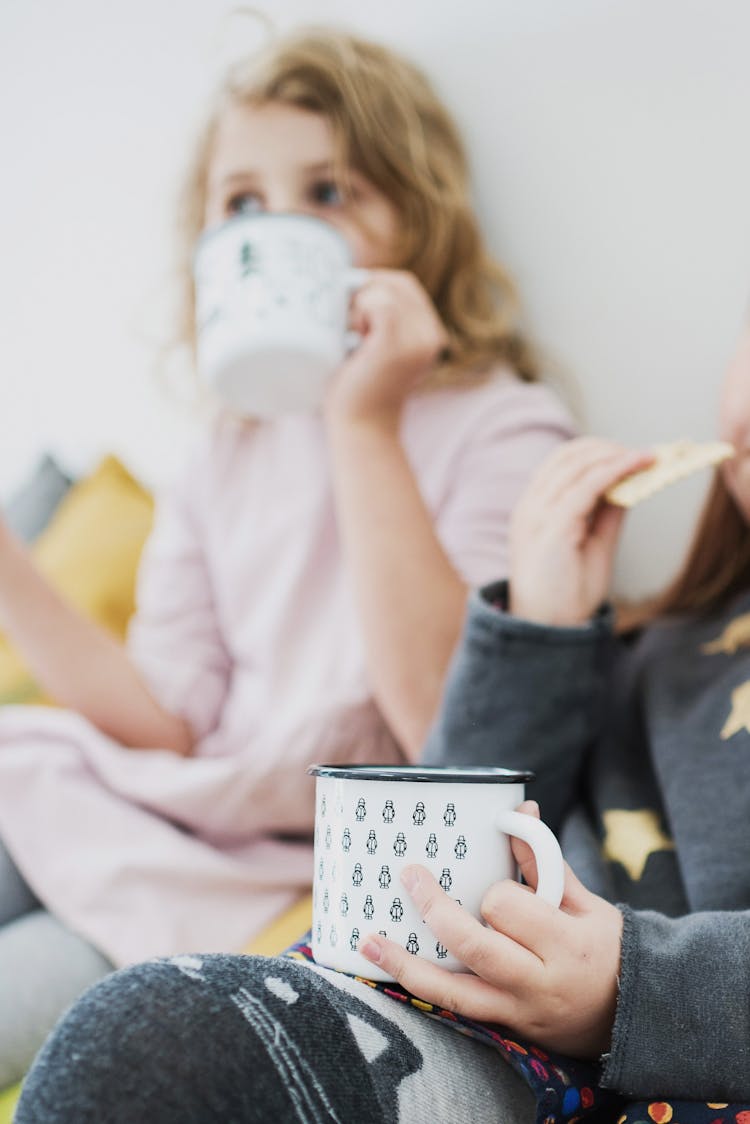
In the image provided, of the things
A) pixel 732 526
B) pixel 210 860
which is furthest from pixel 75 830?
pixel 732 526

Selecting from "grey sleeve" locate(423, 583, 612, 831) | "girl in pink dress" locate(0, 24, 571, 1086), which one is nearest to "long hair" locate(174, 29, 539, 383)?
"girl in pink dress" locate(0, 24, 571, 1086)

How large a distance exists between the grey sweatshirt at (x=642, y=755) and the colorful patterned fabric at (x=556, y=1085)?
10 mm

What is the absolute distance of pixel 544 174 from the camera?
1077 millimetres

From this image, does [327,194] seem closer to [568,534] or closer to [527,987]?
[568,534]

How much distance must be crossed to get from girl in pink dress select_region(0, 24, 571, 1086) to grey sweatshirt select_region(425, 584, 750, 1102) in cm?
11

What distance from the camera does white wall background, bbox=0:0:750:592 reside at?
3.18ft

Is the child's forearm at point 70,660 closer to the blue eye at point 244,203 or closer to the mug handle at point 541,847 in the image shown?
the blue eye at point 244,203

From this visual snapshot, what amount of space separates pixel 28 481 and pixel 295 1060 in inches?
49.3

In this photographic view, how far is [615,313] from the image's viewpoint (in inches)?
40.6

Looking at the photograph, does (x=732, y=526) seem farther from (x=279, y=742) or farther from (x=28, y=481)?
(x=28, y=481)

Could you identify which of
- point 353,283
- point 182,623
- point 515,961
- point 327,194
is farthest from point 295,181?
point 515,961

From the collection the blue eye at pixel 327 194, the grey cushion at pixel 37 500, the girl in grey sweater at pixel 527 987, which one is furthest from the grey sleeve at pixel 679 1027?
the grey cushion at pixel 37 500

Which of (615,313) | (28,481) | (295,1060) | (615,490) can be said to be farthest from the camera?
(28,481)

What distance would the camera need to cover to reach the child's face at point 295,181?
1008 millimetres
